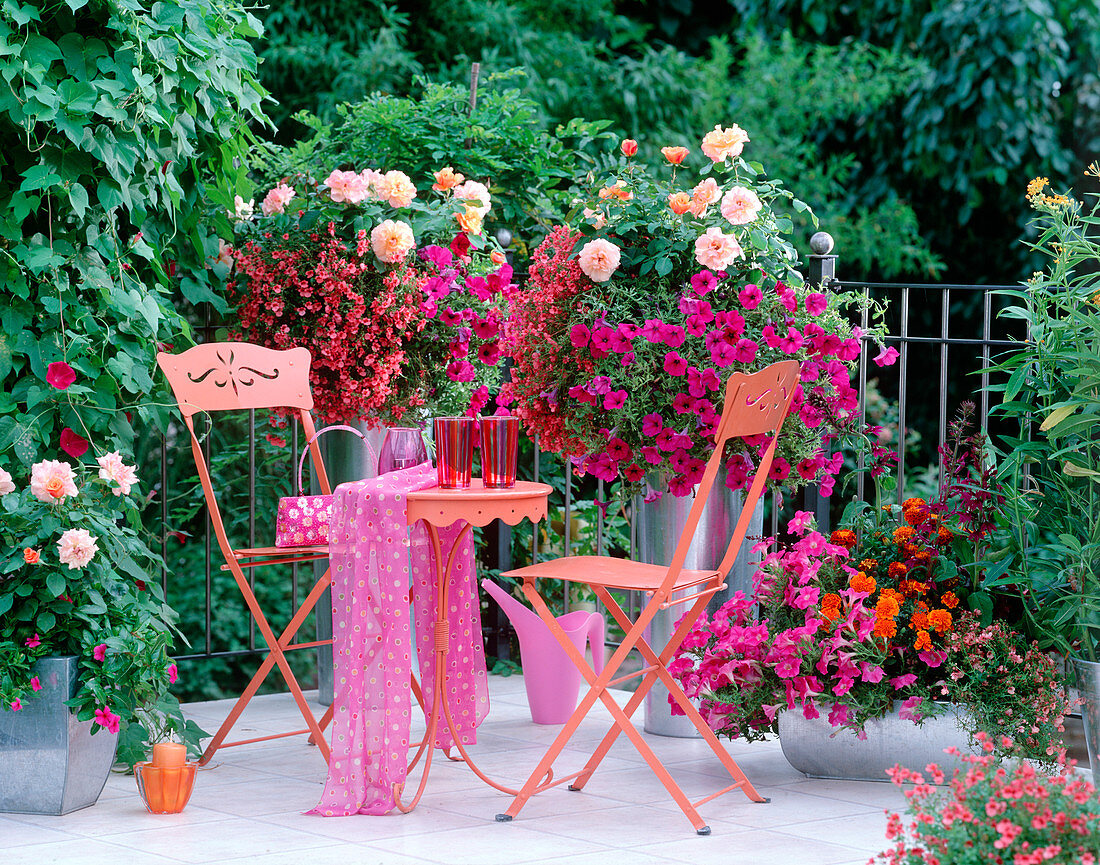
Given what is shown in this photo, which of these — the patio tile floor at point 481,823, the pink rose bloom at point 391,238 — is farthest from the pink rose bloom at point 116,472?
the pink rose bloom at point 391,238

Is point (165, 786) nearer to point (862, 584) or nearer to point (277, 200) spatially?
point (862, 584)

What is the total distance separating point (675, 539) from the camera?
434cm

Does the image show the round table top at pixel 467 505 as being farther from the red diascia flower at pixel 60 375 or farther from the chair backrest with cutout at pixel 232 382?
the red diascia flower at pixel 60 375

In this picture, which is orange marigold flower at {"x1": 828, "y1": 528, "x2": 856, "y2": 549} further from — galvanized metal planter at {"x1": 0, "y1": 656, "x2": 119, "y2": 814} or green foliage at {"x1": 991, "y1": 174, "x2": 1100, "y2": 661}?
galvanized metal planter at {"x1": 0, "y1": 656, "x2": 119, "y2": 814}

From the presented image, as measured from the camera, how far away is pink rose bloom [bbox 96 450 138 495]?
362 centimetres

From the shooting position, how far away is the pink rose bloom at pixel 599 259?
13.1 ft

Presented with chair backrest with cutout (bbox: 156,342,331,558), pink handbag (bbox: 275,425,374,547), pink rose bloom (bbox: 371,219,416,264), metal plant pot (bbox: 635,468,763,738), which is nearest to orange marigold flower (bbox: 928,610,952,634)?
metal plant pot (bbox: 635,468,763,738)

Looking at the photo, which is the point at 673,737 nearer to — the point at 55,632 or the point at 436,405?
the point at 436,405

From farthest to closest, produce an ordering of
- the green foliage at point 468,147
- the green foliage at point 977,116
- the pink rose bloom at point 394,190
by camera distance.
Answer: the green foliage at point 977,116 < the green foliage at point 468,147 < the pink rose bloom at point 394,190

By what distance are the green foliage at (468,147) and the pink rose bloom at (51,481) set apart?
2.30m

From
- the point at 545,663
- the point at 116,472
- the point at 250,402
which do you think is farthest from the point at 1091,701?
Answer: the point at 116,472

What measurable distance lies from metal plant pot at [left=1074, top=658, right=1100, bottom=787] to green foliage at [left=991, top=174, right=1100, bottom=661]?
6 cm

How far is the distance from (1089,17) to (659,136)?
2821mm

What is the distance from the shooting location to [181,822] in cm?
342
